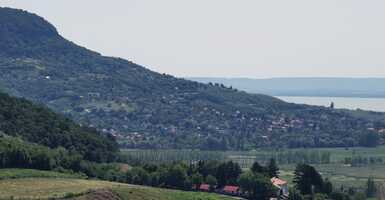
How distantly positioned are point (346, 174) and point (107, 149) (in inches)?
1796

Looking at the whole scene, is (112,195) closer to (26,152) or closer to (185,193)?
(185,193)

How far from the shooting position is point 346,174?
171 m

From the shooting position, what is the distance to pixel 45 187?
104438 millimetres

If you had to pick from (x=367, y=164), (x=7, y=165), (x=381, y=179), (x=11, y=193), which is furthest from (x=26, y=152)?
(x=367, y=164)

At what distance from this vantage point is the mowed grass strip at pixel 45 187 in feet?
324

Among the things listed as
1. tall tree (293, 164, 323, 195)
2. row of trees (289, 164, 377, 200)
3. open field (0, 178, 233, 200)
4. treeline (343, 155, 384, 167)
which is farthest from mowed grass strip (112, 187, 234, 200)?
treeline (343, 155, 384, 167)

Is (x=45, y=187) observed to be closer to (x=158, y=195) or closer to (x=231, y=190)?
(x=158, y=195)

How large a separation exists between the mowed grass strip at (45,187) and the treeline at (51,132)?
101 ft

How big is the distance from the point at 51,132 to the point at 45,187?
43399 mm

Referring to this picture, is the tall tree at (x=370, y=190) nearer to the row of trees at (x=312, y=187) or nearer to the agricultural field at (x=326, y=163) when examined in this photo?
the row of trees at (x=312, y=187)

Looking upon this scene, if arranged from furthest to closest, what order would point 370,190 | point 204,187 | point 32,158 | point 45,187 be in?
point 370,190 < point 204,187 < point 32,158 < point 45,187

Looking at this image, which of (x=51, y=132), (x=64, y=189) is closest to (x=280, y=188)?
(x=64, y=189)

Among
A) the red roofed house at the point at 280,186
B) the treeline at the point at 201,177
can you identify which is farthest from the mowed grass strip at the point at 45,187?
the red roofed house at the point at 280,186

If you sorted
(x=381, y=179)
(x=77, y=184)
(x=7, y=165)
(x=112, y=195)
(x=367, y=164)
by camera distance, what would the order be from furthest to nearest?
(x=367, y=164) → (x=381, y=179) → (x=7, y=165) → (x=77, y=184) → (x=112, y=195)
